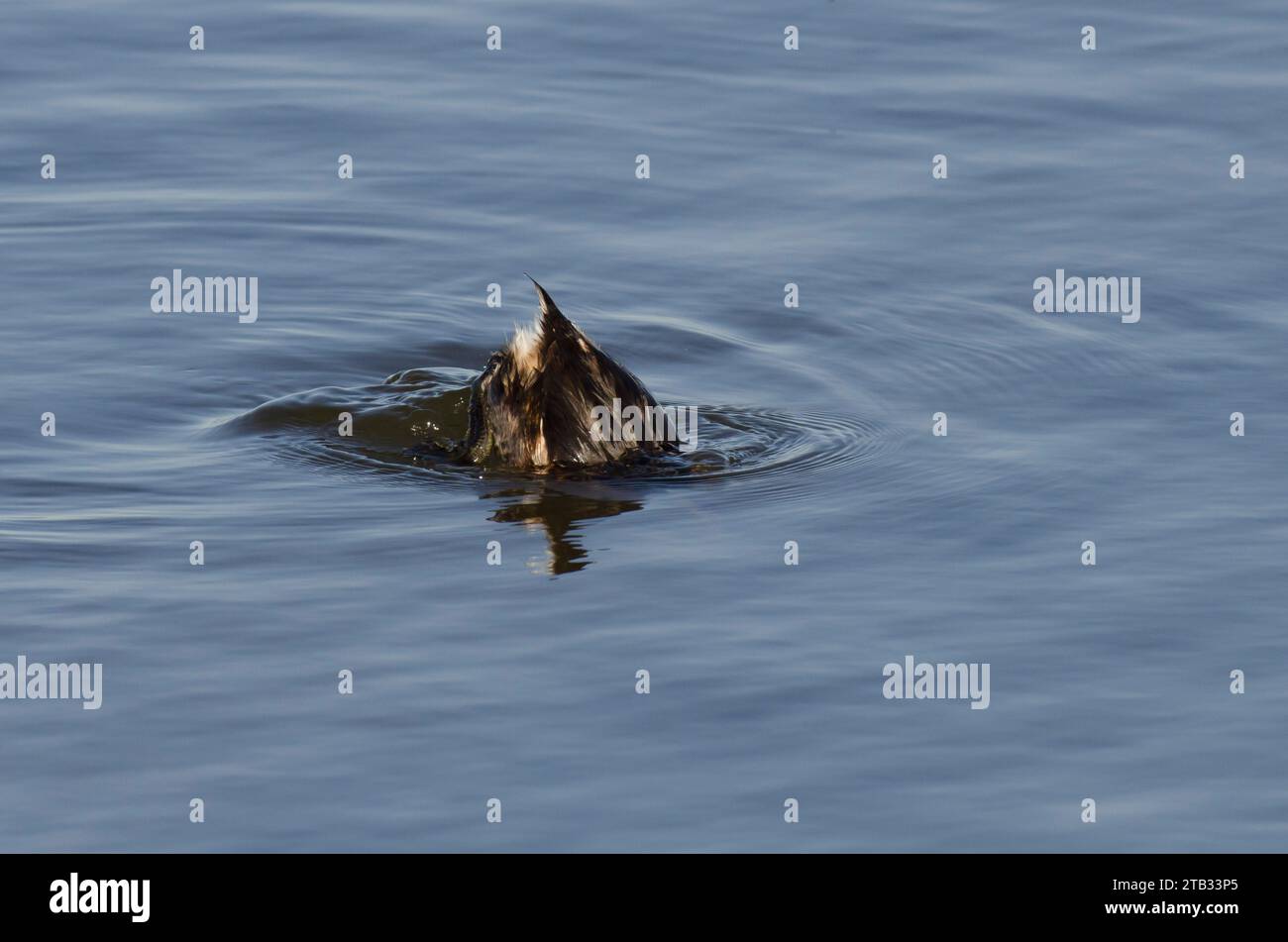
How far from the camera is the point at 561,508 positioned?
1183cm

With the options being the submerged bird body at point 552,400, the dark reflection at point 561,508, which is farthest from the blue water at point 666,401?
the submerged bird body at point 552,400

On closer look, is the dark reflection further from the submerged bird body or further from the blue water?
the submerged bird body

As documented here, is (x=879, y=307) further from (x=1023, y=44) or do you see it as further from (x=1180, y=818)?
(x=1180, y=818)

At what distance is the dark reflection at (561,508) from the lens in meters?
11.4

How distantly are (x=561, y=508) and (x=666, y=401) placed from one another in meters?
1.94

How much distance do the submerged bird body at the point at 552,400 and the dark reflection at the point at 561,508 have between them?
0.21 m

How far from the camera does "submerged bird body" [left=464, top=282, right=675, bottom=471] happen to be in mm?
11836

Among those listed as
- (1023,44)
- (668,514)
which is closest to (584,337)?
(668,514)

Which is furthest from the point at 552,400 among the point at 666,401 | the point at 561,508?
the point at 666,401

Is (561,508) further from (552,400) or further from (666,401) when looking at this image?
(666,401)

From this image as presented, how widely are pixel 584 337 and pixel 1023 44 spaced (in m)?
9.21

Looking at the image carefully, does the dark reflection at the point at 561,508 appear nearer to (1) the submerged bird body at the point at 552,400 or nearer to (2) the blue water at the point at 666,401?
(2) the blue water at the point at 666,401

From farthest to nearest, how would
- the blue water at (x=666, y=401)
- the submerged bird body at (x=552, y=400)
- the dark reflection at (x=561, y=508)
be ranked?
1. the submerged bird body at (x=552, y=400)
2. the dark reflection at (x=561, y=508)
3. the blue water at (x=666, y=401)

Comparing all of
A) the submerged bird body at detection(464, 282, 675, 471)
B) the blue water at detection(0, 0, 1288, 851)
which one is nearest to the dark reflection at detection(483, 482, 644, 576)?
the blue water at detection(0, 0, 1288, 851)
